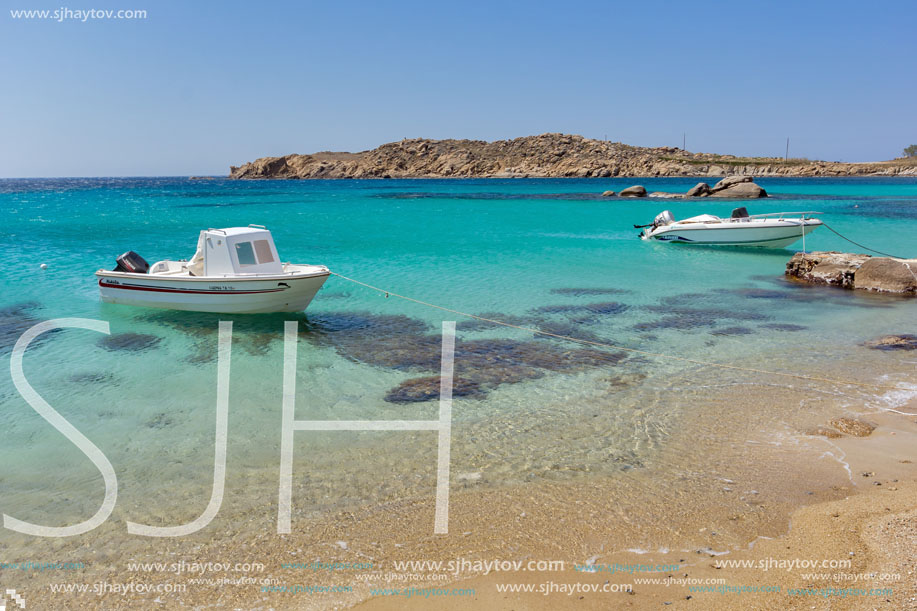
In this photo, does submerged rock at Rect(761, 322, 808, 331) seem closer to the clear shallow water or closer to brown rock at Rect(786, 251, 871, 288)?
the clear shallow water

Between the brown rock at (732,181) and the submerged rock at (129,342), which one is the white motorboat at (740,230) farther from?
the brown rock at (732,181)

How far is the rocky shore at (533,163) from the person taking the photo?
138m

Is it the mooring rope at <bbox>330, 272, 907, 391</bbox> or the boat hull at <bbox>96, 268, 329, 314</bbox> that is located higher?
the boat hull at <bbox>96, 268, 329, 314</bbox>

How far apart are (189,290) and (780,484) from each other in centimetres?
Answer: 1344

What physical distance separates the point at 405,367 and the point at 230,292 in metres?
5.86

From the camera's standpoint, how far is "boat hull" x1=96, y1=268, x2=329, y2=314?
1421 centimetres

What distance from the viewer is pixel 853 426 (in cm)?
792

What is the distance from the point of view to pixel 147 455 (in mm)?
7645

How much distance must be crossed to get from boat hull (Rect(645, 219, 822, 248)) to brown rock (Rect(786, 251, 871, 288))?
5.48 m

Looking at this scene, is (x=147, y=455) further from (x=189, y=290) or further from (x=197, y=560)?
(x=189, y=290)

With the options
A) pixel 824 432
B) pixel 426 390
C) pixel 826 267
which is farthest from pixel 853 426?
pixel 826 267

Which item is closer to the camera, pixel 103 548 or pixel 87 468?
pixel 103 548

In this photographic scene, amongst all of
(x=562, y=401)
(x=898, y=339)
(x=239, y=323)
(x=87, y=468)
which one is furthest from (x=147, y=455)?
(x=898, y=339)

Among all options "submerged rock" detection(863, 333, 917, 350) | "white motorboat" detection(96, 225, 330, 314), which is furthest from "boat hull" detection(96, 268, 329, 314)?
"submerged rock" detection(863, 333, 917, 350)
